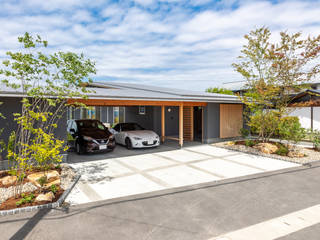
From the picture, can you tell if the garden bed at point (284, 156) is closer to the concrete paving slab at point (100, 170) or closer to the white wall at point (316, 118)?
the white wall at point (316, 118)

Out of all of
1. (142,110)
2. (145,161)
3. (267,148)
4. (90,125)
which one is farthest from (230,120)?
(90,125)

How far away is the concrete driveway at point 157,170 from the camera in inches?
204

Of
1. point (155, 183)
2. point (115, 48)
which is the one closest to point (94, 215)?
point (155, 183)

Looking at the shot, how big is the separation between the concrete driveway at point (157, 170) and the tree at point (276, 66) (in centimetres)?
298

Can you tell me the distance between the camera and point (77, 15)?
7777 millimetres

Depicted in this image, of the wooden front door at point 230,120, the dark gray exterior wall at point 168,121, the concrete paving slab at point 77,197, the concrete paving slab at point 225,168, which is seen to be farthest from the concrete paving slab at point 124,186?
the dark gray exterior wall at point 168,121

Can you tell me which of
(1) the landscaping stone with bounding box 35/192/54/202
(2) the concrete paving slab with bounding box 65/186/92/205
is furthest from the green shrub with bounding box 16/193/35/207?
(2) the concrete paving slab with bounding box 65/186/92/205

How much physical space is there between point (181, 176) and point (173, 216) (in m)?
2.41

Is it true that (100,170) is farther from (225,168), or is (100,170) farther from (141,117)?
(141,117)

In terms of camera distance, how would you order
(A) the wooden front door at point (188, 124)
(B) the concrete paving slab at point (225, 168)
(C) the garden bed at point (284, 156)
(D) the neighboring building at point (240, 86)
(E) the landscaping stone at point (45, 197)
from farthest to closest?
(D) the neighboring building at point (240, 86) → (A) the wooden front door at point (188, 124) → (C) the garden bed at point (284, 156) → (B) the concrete paving slab at point (225, 168) → (E) the landscaping stone at point (45, 197)

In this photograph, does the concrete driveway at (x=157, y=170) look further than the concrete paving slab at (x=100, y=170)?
No

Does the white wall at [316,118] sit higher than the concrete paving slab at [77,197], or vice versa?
the white wall at [316,118]

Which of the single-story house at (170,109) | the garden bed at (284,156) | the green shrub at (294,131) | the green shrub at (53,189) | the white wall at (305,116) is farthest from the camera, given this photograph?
the white wall at (305,116)

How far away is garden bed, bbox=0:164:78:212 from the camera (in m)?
4.20
